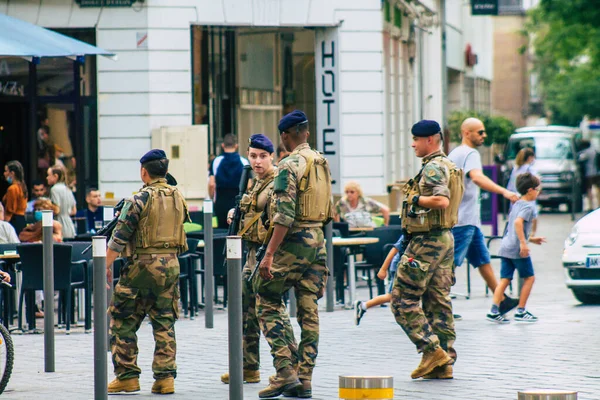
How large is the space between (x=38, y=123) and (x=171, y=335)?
11533 millimetres

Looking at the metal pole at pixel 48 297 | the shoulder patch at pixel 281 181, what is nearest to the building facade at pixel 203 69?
the metal pole at pixel 48 297

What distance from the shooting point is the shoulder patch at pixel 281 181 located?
877cm

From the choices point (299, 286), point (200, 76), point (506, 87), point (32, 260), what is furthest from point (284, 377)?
point (506, 87)

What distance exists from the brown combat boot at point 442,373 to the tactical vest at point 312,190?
4.80ft

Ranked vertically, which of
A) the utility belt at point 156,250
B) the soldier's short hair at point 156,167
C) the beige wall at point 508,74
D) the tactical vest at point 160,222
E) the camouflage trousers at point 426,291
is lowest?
the camouflage trousers at point 426,291

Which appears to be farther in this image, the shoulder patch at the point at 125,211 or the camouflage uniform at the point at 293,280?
the shoulder patch at the point at 125,211

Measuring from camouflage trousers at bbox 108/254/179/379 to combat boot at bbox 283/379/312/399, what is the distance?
894 millimetres

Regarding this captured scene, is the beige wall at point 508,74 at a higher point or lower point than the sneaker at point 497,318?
higher

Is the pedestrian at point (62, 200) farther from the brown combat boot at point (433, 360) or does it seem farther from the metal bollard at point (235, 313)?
the metal bollard at point (235, 313)

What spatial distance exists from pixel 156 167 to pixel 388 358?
264 cm

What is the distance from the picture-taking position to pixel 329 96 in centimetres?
2088

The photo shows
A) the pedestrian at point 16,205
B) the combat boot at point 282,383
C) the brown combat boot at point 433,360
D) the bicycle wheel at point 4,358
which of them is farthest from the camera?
the pedestrian at point 16,205

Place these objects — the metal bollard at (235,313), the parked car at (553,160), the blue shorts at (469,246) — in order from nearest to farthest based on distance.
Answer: the metal bollard at (235,313) → the blue shorts at (469,246) → the parked car at (553,160)

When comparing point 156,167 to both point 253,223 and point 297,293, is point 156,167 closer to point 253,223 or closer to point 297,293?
point 253,223
